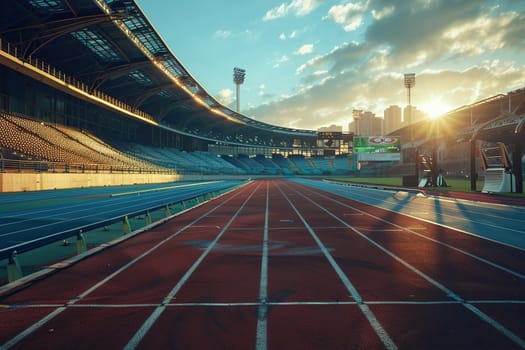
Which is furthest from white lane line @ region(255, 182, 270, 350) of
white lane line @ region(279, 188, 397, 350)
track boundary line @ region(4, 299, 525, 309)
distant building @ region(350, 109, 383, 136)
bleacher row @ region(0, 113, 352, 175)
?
distant building @ region(350, 109, 383, 136)

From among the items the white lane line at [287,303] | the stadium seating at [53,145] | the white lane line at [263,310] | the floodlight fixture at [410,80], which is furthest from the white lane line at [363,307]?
the floodlight fixture at [410,80]

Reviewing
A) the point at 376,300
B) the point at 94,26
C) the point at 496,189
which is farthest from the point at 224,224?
the point at 94,26

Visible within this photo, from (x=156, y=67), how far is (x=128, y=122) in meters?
20.6

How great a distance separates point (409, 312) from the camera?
3.89 meters

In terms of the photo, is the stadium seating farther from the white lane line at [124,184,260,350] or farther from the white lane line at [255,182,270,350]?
the white lane line at [255,182,270,350]

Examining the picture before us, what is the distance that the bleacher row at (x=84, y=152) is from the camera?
2550cm

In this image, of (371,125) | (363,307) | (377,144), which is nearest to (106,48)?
(363,307)

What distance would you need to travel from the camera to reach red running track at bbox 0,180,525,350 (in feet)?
10.8

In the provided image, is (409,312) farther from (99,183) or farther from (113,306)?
(99,183)

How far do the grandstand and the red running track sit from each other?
60.2ft

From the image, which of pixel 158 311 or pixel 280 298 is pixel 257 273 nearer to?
pixel 280 298

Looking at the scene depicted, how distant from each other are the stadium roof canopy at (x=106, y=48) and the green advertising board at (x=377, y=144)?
89.6 feet

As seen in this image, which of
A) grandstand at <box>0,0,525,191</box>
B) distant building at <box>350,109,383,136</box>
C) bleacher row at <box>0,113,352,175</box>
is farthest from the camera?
distant building at <box>350,109,383,136</box>

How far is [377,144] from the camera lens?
172 ft
